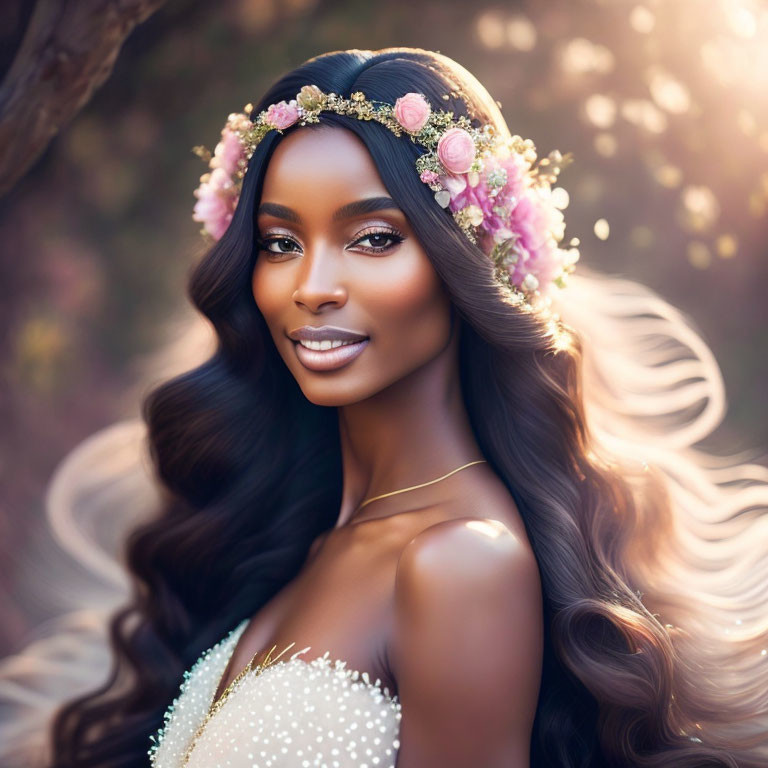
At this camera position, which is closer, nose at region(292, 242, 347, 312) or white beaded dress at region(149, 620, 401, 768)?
white beaded dress at region(149, 620, 401, 768)

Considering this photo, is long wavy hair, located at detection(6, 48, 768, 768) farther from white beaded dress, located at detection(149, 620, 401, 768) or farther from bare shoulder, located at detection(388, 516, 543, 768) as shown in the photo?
white beaded dress, located at detection(149, 620, 401, 768)

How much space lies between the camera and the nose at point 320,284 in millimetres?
2092

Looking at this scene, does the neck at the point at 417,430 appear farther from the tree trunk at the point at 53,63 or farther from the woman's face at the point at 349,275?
the tree trunk at the point at 53,63

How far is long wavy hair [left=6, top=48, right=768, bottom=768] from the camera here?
2.17 metres

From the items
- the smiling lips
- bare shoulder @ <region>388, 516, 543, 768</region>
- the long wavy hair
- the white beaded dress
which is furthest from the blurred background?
bare shoulder @ <region>388, 516, 543, 768</region>

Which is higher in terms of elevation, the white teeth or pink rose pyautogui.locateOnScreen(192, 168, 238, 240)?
pink rose pyautogui.locateOnScreen(192, 168, 238, 240)

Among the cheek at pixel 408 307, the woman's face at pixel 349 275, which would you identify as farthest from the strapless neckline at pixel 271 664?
the cheek at pixel 408 307

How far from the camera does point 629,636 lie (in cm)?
214

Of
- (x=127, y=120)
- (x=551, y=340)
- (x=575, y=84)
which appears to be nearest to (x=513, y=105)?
(x=575, y=84)

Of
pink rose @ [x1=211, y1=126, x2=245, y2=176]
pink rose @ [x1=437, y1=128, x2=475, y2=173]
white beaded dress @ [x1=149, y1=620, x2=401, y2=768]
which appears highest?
pink rose @ [x1=211, y1=126, x2=245, y2=176]

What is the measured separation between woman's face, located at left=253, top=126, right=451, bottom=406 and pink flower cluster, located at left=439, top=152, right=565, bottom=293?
188 millimetres

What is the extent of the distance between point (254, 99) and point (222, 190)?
1492 mm

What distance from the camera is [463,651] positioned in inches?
73.2

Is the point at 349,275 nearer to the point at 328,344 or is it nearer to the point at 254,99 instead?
the point at 328,344
